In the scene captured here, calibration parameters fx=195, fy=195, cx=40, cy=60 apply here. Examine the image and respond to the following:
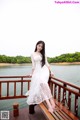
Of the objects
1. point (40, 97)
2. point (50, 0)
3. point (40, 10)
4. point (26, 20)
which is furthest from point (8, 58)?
point (40, 97)

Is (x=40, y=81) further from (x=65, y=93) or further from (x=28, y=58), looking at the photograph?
(x=28, y=58)

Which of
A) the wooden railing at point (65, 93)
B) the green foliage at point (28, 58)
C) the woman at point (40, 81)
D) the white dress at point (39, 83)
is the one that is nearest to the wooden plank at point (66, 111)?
the wooden railing at point (65, 93)

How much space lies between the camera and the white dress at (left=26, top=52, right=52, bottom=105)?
234 centimetres

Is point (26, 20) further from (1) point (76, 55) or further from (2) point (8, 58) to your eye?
(1) point (76, 55)

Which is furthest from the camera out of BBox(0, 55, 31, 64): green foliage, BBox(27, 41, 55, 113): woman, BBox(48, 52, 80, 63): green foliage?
BBox(48, 52, 80, 63): green foliage

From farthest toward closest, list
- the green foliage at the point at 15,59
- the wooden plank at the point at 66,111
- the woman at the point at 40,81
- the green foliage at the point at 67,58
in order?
the green foliage at the point at 67,58 < the green foliage at the point at 15,59 < the woman at the point at 40,81 < the wooden plank at the point at 66,111

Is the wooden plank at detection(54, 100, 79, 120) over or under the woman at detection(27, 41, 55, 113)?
under

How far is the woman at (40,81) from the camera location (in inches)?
92.0

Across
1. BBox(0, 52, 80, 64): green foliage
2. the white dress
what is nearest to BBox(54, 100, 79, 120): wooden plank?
the white dress

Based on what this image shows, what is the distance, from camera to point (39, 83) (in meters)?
2.34

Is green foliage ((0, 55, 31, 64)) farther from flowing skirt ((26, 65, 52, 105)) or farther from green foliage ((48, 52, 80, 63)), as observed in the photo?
flowing skirt ((26, 65, 52, 105))

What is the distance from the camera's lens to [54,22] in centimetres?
415

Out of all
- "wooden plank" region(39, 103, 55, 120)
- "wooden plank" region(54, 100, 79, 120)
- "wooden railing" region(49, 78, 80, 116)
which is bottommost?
"wooden plank" region(39, 103, 55, 120)

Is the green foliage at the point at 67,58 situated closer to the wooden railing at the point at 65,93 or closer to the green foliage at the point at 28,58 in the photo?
the green foliage at the point at 28,58
